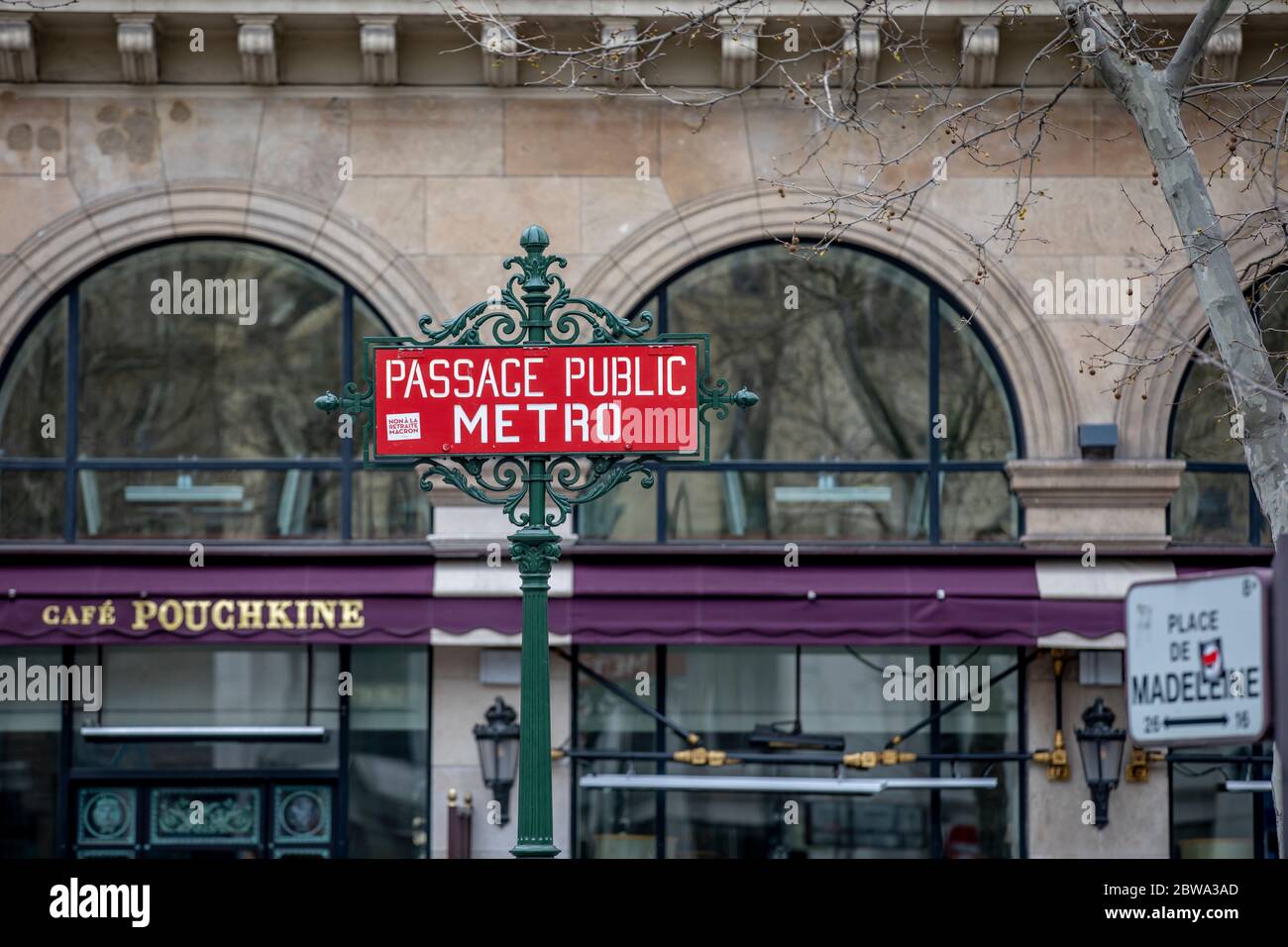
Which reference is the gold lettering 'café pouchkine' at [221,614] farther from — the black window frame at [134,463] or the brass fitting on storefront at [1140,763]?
the brass fitting on storefront at [1140,763]

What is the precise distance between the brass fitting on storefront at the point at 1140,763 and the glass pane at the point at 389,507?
6.55 metres

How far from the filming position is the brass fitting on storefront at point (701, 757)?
16422 millimetres

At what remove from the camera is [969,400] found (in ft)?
55.8

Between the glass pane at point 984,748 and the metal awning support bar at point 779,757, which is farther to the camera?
the glass pane at point 984,748

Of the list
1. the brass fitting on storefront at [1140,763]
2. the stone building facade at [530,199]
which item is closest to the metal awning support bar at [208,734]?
the stone building facade at [530,199]

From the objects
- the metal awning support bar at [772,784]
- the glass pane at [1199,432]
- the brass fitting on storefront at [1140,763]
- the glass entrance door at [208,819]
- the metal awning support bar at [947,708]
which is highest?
the glass pane at [1199,432]

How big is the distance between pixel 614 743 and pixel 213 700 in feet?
11.8

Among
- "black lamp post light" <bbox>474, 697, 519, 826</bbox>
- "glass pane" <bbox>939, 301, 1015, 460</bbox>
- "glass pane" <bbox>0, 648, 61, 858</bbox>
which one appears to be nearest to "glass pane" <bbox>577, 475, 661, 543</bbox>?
"black lamp post light" <bbox>474, 697, 519, 826</bbox>

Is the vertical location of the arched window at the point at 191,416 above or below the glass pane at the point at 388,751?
above

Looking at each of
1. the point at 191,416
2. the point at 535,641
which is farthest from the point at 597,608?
the point at 535,641

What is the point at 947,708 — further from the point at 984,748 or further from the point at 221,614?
the point at 221,614

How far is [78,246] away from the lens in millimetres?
16953
